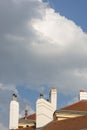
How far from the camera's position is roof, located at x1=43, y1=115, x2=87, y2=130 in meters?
50.1

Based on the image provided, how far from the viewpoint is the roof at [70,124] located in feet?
164

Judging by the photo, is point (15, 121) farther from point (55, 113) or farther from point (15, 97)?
point (55, 113)

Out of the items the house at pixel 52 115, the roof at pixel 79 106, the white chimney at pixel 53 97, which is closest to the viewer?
the house at pixel 52 115

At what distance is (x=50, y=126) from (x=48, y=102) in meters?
8.96

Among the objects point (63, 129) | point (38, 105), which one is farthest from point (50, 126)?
point (38, 105)

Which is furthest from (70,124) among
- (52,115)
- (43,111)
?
(52,115)

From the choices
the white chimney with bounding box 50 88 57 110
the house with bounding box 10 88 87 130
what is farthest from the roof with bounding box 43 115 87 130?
the white chimney with bounding box 50 88 57 110

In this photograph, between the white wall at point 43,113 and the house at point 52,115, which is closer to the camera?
the house at point 52,115

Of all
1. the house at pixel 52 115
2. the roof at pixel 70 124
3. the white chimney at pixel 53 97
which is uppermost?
the white chimney at pixel 53 97

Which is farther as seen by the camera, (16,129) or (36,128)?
(16,129)

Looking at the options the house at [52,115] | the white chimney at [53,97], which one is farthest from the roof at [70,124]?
the white chimney at [53,97]

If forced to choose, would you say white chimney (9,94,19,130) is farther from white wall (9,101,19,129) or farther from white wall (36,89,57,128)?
white wall (36,89,57,128)

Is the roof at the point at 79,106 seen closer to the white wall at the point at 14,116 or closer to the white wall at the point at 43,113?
the white wall at the point at 43,113

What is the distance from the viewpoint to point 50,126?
182ft
